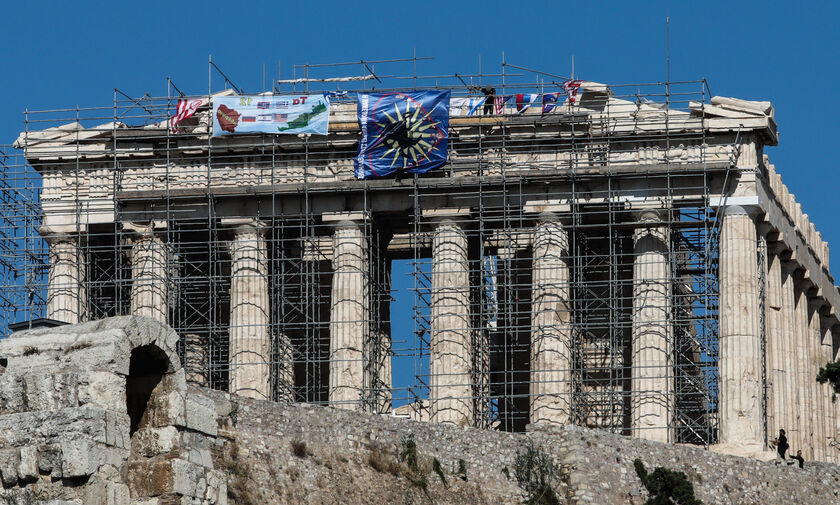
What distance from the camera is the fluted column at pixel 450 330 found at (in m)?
57.6

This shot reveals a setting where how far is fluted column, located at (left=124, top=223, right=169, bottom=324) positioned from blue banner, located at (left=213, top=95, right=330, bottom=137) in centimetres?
377

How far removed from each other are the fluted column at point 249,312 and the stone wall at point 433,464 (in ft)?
48.2

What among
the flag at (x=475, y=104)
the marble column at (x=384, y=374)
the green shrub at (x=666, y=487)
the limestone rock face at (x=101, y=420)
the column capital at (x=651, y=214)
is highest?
the flag at (x=475, y=104)

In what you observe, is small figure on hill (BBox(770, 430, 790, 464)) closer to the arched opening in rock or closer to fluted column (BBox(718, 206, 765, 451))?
fluted column (BBox(718, 206, 765, 451))

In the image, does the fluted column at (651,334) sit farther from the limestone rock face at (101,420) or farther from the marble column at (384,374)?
the limestone rock face at (101,420)

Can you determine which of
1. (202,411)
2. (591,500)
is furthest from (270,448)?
(202,411)

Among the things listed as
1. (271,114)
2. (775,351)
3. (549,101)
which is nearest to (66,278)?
(271,114)

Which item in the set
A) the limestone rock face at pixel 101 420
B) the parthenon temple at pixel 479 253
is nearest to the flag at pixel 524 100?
the parthenon temple at pixel 479 253

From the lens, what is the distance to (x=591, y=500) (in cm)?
4381

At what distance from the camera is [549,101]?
60719mm

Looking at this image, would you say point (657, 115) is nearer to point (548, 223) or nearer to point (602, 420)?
point (548, 223)

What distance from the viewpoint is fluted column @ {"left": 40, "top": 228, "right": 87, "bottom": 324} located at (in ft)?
195

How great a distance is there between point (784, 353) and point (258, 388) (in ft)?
52.2

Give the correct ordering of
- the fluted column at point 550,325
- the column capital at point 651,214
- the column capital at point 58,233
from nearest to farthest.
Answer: the fluted column at point 550,325, the column capital at point 651,214, the column capital at point 58,233
